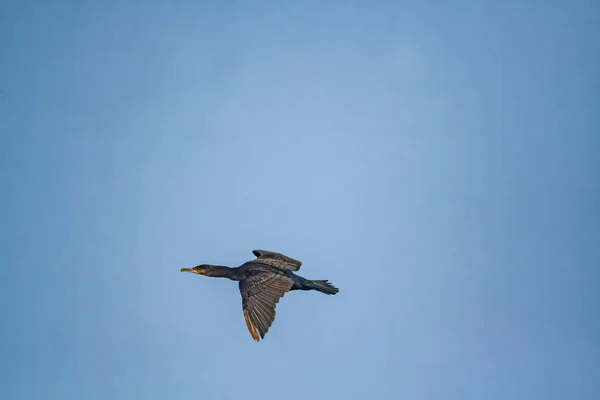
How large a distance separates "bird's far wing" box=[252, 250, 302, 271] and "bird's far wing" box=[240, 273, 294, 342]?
2281mm

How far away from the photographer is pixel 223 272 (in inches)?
1220

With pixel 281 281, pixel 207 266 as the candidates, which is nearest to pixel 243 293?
pixel 281 281

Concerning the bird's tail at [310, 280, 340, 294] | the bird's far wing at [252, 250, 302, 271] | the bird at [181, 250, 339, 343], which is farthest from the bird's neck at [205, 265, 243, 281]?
the bird's tail at [310, 280, 340, 294]

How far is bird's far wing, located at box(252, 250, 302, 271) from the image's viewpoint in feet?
104

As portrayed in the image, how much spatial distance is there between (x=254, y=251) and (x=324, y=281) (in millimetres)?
4082

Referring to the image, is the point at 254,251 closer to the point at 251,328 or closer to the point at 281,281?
the point at 281,281

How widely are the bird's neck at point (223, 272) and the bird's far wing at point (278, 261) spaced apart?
142cm

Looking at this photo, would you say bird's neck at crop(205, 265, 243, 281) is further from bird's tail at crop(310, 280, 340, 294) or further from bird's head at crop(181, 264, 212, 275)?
bird's tail at crop(310, 280, 340, 294)

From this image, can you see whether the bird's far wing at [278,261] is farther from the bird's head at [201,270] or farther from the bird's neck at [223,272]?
the bird's head at [201,270]

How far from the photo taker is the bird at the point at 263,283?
26.5 meters

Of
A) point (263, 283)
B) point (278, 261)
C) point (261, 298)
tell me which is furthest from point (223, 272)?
point (261, 298)

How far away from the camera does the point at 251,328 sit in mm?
26297

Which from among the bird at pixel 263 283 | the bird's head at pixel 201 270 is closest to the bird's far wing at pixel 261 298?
the bird at pixel 263 283

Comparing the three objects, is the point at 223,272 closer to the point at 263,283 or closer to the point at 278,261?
the point at 278,261
